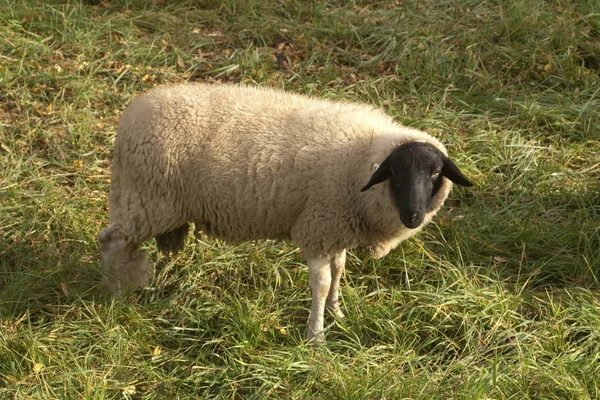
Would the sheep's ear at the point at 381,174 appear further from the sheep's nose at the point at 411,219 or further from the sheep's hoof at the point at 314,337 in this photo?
the sheep's hoof at the point at 314,337

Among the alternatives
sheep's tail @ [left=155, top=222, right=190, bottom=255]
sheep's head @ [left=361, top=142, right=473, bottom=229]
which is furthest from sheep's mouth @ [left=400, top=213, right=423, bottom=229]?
sheep's tail @ [left=155, top=222, right=190, bottom=255]

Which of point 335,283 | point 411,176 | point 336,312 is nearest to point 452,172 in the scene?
point 411,176

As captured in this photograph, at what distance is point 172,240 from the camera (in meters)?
4.86

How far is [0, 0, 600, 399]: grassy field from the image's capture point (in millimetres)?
4102

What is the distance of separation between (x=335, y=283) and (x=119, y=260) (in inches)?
51.9

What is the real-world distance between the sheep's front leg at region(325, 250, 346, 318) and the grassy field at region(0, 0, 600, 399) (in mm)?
73

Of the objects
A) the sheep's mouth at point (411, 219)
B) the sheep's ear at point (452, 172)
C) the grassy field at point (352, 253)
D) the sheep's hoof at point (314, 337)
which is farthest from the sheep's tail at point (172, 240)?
the sheep's ear at point (452, 172)

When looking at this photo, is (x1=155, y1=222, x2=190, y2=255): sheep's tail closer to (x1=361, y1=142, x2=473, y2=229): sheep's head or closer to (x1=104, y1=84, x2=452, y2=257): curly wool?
(x1=104, y1=84, x2=452, y2=257): curly wool

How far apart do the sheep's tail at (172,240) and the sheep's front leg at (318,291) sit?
86cm

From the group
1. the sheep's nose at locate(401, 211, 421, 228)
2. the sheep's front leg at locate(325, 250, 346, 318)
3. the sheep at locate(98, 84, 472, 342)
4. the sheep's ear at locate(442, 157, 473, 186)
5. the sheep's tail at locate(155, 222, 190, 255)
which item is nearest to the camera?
the sheep's nose at locate(401, 211, 421, 228)

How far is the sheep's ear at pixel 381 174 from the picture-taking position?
4.14m

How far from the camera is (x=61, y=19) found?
726 centimetres

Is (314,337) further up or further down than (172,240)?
further down

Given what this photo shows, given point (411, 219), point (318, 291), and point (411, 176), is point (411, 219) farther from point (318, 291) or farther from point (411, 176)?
point (318, 291)
